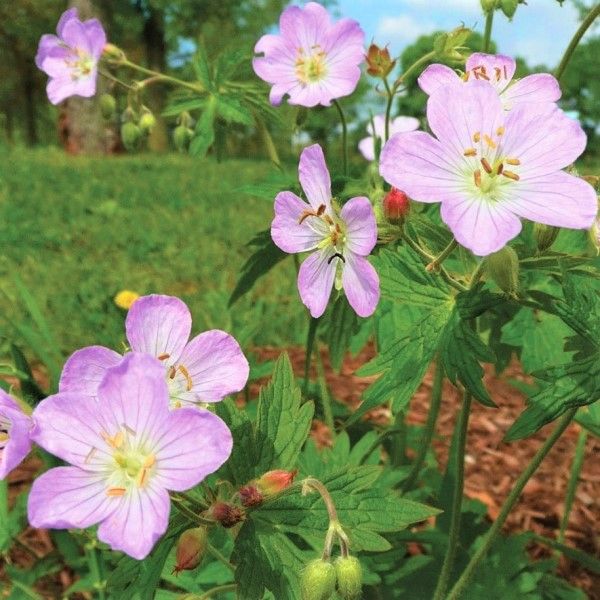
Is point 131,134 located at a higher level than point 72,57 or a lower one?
lower

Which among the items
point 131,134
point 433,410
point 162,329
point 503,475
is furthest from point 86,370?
point 503,475

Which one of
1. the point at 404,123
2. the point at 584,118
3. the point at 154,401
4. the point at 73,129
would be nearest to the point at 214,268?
the point at 404,123

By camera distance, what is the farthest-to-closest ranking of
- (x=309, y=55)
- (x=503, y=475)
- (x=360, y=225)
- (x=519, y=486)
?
(x=503, y=475)
(x=309, y=55)
(x=519, y=486)
(x=360, y=225)

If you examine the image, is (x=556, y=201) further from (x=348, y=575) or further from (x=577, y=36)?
(x=577, y=36)

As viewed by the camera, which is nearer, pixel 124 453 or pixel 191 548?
pixel 124 453

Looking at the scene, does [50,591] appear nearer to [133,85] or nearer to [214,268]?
[133,85]

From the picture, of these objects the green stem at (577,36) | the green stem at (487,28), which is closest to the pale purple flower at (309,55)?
the green stem at (487,28)

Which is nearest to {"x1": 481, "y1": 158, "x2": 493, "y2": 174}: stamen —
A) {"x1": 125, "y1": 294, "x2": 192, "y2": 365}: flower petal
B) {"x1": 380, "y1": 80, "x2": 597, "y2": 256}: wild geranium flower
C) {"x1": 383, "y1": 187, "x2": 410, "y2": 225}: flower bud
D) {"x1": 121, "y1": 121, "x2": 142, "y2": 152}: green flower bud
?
{"x1": 380, "y1": 80, "x2": 597, "y2": 256}: wild geranium flower
